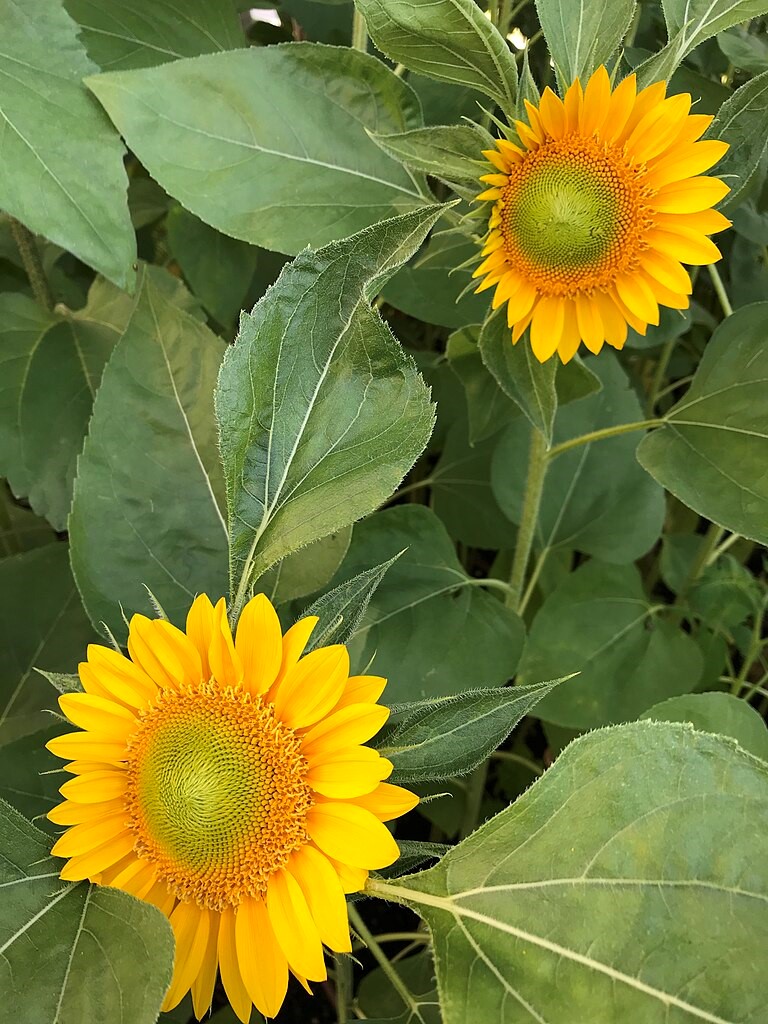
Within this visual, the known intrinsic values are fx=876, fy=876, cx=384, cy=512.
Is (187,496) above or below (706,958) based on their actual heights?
above

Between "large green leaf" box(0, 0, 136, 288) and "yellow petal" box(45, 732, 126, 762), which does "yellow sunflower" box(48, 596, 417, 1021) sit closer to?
"yellow petal" box(45, 732, 126, 762)

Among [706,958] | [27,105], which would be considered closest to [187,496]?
[27,105]

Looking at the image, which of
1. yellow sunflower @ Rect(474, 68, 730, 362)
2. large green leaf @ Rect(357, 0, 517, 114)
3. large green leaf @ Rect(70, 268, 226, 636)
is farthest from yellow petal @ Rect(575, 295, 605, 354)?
large green leaf @ Rect(70, 268, 226, 636)

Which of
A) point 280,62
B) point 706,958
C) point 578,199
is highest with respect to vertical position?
point 280,62

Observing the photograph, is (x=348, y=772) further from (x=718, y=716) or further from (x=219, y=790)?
(x=718, y=716)

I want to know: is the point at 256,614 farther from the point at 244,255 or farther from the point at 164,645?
→ the point at 244,255

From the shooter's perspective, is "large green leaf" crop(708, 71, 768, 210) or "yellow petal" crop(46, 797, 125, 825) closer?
"yellow petal" crop(46, 797, 125, 825)

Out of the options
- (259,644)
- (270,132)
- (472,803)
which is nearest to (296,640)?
(259,644)

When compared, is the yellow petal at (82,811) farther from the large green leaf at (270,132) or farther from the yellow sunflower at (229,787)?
the large green leaf at (270,132)
